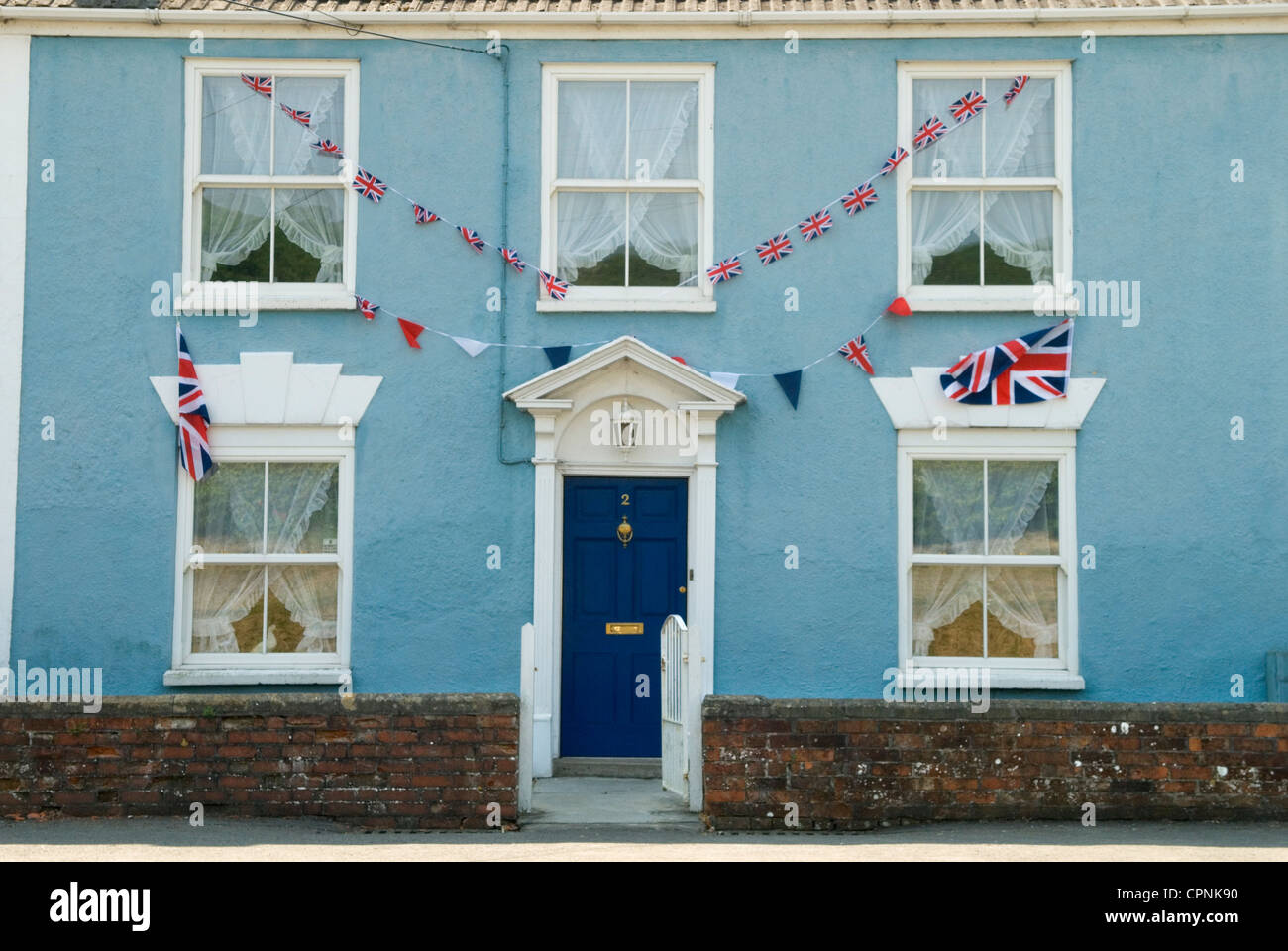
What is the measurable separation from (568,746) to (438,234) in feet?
13.5

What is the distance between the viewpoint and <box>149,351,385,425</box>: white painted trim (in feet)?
39.8

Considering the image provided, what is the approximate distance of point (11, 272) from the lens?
1220cm

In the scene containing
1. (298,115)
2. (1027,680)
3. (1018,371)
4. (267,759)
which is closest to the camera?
(267,759)

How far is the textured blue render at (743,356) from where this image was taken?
1201 cm

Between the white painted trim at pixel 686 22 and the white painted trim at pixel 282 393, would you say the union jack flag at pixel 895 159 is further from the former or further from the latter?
the white painted trim at pixel 282 393

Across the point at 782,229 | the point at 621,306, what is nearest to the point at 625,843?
the point at 621,306

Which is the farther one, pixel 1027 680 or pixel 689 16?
pixel 689 16

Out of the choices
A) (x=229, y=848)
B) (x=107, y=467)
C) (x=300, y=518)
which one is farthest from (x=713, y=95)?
(x=229, y=848)

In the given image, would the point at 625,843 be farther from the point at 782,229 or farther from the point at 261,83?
the point at 261,83

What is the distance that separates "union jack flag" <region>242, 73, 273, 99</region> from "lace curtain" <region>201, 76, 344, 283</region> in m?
0.05

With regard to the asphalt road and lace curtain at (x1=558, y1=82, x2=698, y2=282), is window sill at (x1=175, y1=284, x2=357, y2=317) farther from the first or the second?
the asphalt road

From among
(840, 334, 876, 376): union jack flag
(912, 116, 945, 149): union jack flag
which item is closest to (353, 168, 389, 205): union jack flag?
(840, 334, 876, 376): union jack flag

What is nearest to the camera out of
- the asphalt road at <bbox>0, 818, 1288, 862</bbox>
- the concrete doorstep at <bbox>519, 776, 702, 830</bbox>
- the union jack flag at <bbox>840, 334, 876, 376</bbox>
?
the asphalt road at <bbox>0, 818, 1288, 862</bbox>

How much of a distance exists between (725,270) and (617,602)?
272 cm
